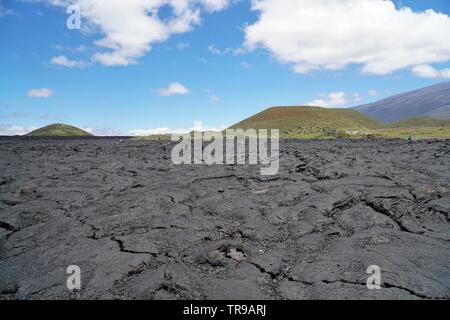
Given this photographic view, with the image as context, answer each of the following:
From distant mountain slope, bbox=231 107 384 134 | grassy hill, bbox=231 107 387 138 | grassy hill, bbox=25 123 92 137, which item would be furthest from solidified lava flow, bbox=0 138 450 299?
grassy hill, bbox=25 123 92 137

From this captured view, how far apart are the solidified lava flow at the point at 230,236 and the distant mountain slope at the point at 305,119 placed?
61.0 meters

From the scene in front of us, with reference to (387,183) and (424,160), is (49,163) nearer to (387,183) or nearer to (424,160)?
(387,183)

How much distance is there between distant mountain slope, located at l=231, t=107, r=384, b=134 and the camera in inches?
2997

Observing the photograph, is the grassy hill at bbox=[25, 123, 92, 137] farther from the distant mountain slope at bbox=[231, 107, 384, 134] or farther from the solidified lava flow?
the solidified lava flow

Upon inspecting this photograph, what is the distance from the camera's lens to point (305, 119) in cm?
8156

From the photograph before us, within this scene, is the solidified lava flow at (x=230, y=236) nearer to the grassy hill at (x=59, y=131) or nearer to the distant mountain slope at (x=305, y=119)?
the distant mountain slope at (x=305, y=119)

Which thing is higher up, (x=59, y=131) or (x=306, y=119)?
(x=306, y=119)

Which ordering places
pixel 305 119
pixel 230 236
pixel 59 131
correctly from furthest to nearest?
pixel 305 119 → pixel 59 131 → pixel 230 236

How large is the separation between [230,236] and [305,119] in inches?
2982

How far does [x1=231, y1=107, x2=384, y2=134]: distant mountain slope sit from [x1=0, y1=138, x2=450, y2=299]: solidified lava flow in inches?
2400

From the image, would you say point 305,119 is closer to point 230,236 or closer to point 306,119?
point 306,119

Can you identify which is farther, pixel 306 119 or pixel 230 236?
pixel 306 119

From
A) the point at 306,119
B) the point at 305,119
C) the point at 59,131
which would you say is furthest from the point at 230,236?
the point at 306,119
